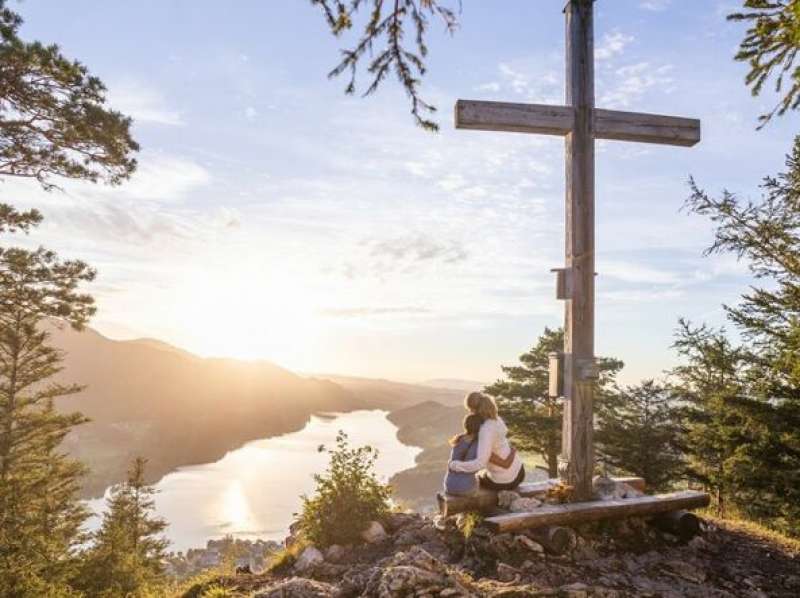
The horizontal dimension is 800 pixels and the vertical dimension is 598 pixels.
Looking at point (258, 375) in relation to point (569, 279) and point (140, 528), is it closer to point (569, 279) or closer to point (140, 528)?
point (140, 528)

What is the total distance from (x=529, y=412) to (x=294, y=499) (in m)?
65.3

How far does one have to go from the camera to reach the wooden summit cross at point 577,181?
6.30 m

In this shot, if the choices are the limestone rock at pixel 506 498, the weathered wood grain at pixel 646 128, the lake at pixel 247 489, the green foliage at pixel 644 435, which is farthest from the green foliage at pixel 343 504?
the lake at pixel 247 489

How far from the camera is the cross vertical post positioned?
6.34 m

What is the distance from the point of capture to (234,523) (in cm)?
6469

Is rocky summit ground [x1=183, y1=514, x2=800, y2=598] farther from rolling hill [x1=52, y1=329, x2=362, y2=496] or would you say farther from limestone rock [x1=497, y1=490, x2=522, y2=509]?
rolling hill [x1=52, y1=329, x2=362, y2=496]

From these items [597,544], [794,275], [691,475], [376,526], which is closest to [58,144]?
[376,526]

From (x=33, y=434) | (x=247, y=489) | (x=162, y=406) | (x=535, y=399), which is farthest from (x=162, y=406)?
(x=535, y=399)

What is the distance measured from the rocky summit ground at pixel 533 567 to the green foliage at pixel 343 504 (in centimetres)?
22

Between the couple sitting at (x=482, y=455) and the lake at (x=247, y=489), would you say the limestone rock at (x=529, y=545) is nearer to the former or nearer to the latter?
the couple sitting at (x=482, y=455)

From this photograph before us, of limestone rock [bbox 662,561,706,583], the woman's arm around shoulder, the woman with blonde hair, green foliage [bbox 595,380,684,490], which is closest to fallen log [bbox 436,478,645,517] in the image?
the woman with blonde hair

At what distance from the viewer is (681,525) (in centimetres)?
618

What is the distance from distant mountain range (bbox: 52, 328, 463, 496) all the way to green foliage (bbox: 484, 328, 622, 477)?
86316mm

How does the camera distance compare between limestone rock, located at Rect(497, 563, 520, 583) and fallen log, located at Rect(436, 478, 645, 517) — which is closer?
limestone rock, located at Rect(497, 563, 520, 583)
